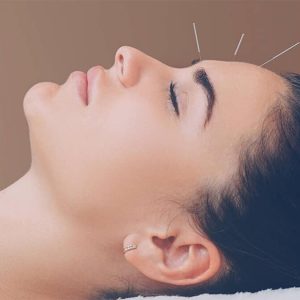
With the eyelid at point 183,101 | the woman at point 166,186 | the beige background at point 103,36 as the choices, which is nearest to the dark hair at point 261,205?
the woman at point 166,186

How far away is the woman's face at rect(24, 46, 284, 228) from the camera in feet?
2.84

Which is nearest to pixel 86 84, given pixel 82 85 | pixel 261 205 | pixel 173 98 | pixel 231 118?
pixel 82 85

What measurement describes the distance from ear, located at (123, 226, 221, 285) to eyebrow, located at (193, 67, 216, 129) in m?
0.19

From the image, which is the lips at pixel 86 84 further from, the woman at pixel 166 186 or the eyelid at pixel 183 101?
the eyelid at pixel 183 101

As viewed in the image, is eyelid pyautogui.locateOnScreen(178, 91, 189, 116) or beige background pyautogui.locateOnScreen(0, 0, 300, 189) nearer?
eyelid pyautogui.locateOnScreen(178, 91, 189, 116)

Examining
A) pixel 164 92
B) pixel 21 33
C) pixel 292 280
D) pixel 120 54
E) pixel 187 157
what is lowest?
pixel 292 280

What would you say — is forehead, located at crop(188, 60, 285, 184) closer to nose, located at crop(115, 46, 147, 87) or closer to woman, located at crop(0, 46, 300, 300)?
woman, located at crop(0, 46, 300, 300)

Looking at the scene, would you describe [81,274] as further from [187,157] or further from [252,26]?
[252,26]

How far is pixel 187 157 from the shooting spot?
870mm

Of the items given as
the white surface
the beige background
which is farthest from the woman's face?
the beige background

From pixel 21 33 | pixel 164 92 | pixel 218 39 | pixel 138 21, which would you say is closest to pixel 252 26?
pixel 218 39

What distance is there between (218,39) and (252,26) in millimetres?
115

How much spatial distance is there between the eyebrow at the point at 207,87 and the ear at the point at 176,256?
192 mm

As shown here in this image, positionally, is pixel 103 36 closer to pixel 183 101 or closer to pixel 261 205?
pixel 183 101
